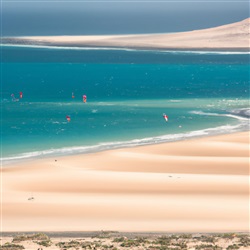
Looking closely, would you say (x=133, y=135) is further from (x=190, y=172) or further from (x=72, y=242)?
(x=72, y=242)

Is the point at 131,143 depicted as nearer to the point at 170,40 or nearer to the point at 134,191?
the point at 134,191

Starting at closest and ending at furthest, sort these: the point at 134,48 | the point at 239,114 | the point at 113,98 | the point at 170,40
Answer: the point at 239,114, the point at 113,98, the point at 134,48, the point at 170,40

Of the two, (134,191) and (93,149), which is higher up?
(93,149)

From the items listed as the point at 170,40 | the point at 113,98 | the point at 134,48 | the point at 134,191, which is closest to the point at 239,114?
the point at 113,98

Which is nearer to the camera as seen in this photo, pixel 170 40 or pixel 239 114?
pixel 239 114

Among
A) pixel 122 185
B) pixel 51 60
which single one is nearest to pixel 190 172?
pixel 122 185

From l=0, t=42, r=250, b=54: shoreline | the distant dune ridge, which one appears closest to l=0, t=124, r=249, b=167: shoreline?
l=0, t=42, r=250, b=54: shoreline
